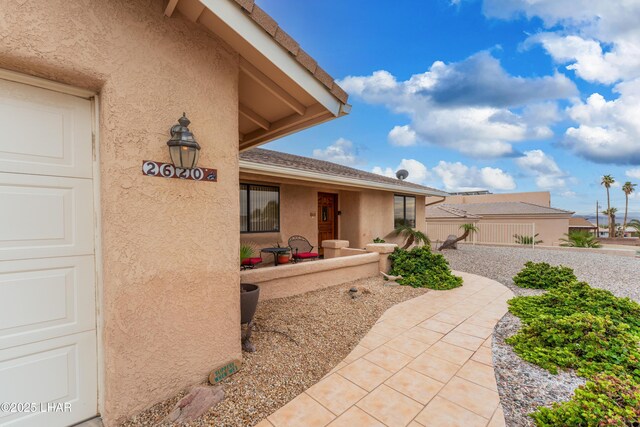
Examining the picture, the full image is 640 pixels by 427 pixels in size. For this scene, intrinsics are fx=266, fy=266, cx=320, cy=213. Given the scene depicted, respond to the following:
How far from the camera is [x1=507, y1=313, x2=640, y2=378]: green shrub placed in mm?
3404

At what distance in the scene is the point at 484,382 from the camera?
316cm

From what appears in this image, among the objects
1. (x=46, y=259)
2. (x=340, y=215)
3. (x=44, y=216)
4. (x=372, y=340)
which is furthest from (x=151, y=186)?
(x=340, y=215)

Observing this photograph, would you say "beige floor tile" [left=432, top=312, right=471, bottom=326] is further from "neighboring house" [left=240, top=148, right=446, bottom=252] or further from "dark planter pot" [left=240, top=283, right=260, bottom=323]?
"neighboring house" [left=240, top=148, right=446, bottom=252]

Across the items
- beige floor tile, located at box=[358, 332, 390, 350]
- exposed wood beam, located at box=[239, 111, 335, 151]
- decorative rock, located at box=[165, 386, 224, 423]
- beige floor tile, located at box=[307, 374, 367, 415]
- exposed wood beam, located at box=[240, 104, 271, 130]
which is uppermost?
exposed wood beam, located at box=[240, 104, 271, 130]

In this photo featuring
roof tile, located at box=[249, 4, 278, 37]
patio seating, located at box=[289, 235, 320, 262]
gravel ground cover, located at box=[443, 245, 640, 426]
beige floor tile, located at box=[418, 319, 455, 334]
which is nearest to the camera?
roof tile, located at box=[249, 4, 278, 37]

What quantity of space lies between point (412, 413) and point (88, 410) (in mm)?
3056

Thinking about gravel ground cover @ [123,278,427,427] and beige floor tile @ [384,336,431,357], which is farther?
beige floor tile @ [384,336,431,357]

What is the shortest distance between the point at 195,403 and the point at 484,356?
12.3 ft

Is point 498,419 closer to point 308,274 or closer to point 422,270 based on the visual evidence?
point 308,274

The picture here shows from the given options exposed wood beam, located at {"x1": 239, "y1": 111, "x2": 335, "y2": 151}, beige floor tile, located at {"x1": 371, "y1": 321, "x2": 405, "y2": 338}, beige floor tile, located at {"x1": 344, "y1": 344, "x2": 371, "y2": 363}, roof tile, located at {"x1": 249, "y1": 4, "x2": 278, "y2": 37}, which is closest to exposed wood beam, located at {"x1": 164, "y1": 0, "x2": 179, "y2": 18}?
roof tile, located at {"x1": 249, "y1": 4, "x2": 278, "y2": 37}

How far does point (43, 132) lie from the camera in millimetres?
2256

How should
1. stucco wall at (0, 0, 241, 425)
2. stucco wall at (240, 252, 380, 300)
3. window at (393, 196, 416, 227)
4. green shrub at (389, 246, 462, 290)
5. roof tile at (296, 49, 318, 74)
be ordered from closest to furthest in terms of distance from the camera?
stucco wall at (0, 0, 241, 425), roof tile at (296, 49, 318, 74), stucco wall at (240, 252, 380, 300), green shrub at (389, 246, 462, 290), window at (393, 196, 416, 227)

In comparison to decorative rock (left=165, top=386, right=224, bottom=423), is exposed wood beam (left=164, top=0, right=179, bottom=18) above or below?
above

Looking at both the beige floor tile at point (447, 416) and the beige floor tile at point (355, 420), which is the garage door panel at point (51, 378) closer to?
the beige floor tile at point (355, 420)
